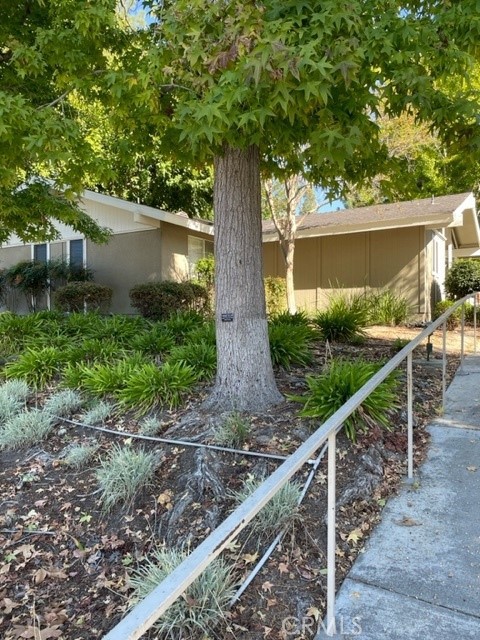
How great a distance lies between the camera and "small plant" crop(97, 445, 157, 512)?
350 cm

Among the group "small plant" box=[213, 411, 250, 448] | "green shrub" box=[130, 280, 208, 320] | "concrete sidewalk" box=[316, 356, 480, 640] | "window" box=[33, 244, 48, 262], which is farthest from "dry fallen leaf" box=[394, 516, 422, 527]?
"window" box=[33, 244, 48, 262]

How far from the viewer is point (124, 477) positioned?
11.7ft

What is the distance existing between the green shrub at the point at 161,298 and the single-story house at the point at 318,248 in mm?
1354

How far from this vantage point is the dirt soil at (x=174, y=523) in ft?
8.30

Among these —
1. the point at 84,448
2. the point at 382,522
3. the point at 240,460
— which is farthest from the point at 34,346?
the point at 382,522

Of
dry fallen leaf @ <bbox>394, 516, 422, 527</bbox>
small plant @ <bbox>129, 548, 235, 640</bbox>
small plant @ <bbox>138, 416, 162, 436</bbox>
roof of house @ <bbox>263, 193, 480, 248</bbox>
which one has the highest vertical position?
roof of house @ <bbox>263, 193, 480, 248</bbox>

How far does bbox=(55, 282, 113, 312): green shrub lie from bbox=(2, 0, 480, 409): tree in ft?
24.7

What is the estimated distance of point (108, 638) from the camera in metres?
1.05

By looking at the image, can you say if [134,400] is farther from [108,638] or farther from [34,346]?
[108,638]

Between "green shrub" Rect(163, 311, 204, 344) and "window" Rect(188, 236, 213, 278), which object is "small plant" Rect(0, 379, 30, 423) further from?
"window" Rect(188, 236, 213, 278)

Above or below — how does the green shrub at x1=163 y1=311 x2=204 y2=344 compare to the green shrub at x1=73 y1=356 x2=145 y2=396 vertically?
above

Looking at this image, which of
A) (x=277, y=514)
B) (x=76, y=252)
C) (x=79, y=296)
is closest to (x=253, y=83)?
(x=277, y=514)

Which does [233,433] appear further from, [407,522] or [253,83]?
[253,83]

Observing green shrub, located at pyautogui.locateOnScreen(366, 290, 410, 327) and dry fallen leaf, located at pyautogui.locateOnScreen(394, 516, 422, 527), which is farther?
green shrub, located at pyautogui.locateOnScreen(366, 290, 410, 327)
